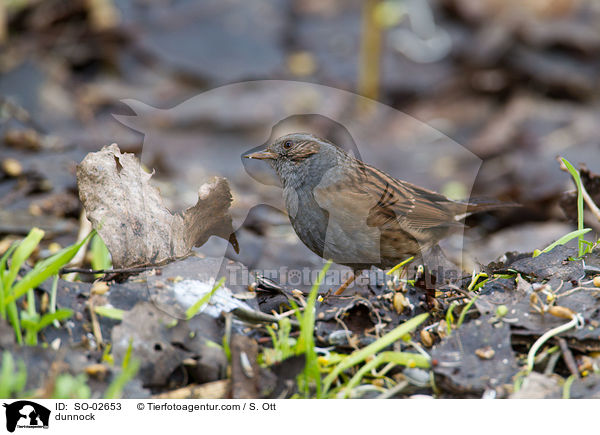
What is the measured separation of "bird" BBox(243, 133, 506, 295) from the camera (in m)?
2.48

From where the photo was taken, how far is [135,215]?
2.43 meters

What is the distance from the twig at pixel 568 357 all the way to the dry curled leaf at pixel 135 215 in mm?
1142

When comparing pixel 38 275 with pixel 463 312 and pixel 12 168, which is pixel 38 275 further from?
pixel 12 168

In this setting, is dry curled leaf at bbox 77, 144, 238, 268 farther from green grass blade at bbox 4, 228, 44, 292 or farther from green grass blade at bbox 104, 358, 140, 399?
green grass blade at bbox 104, 358, 140, 399

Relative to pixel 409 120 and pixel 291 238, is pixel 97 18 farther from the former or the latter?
pixel 291 238

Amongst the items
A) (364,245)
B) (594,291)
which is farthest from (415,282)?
(594,291)

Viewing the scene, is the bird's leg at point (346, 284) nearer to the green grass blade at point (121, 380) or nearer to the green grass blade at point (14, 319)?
the green grass blade at point (121, 380)

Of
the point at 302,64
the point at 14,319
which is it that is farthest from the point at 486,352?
the point at 302,64

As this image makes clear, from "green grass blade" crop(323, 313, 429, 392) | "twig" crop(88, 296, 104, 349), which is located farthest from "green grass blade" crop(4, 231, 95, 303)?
"green grass blade" crop(323, 313, 429, 392)

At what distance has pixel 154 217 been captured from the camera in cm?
244

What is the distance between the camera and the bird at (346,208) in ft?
8.15

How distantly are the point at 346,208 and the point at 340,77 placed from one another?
18.3 feet

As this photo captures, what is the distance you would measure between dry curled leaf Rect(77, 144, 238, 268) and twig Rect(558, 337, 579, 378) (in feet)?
3.75
